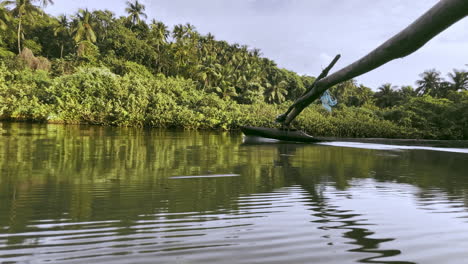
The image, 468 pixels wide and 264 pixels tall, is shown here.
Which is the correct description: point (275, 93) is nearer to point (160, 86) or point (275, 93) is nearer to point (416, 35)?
point (160, 86)

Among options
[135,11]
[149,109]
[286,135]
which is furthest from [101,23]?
[286,135]

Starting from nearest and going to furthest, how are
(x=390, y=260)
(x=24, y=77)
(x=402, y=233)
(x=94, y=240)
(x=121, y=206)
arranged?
(x=390, y=260) → (x=94, y=240) → (x=402, y=233) → (x=121, y=206) → (x=24, y=77)

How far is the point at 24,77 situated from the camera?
26.0m

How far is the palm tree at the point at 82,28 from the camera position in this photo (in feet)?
121

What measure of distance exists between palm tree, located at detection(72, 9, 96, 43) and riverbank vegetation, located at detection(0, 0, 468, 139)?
0.14 m

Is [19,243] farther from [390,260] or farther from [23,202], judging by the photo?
[390,260]

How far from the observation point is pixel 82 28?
122 ft

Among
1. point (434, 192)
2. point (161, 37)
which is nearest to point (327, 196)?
point (434, 192)

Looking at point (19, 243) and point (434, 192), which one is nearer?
point (19, 243)

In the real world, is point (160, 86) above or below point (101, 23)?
below

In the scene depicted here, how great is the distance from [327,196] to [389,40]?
2.11 meters

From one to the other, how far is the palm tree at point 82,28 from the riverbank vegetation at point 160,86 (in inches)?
5.5

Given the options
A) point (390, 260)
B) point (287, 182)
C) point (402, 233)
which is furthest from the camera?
point (287, 182)

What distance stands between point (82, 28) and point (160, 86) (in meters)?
17.9
